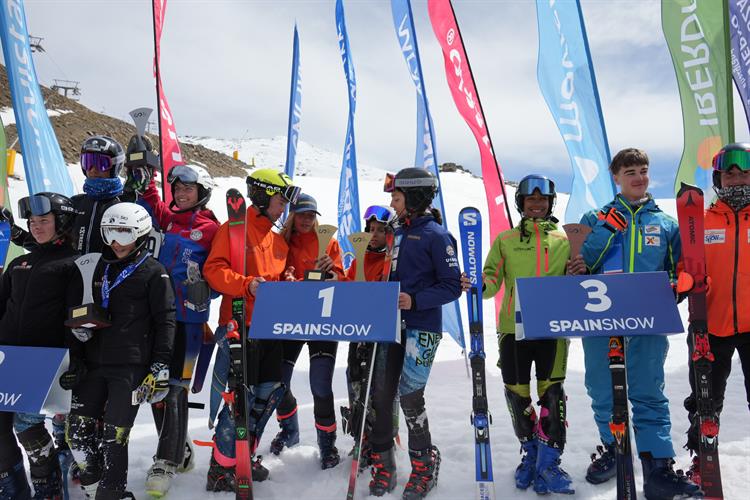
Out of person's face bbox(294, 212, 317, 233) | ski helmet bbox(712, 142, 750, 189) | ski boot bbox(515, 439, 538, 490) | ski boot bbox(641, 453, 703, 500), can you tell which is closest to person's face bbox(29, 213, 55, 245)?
person's face bbox(294, 212, 317, 233)

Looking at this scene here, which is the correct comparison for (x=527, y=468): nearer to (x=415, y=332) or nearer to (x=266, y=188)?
(x=415, y=332)

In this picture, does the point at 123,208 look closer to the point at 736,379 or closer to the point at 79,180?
the point at 736,379

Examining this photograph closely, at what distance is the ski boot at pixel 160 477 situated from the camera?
142 inches

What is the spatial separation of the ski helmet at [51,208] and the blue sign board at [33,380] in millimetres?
898

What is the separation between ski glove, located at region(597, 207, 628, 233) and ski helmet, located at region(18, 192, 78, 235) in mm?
3949

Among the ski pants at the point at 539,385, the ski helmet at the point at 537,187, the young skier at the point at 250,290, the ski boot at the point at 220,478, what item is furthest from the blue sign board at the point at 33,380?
the ski helmet at the point at 537,187

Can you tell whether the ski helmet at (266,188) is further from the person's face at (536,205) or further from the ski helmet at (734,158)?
the ski helmet at (734,158)

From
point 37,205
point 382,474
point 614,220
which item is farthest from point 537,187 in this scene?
point 37,205

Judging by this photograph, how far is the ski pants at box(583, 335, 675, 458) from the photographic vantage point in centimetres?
352

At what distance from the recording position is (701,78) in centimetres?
518

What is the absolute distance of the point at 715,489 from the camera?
3.21 metres

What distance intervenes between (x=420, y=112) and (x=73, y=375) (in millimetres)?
5727

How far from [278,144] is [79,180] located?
106m

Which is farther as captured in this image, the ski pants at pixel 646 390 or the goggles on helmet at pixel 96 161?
the goggles on helmet at pixel 96 161
